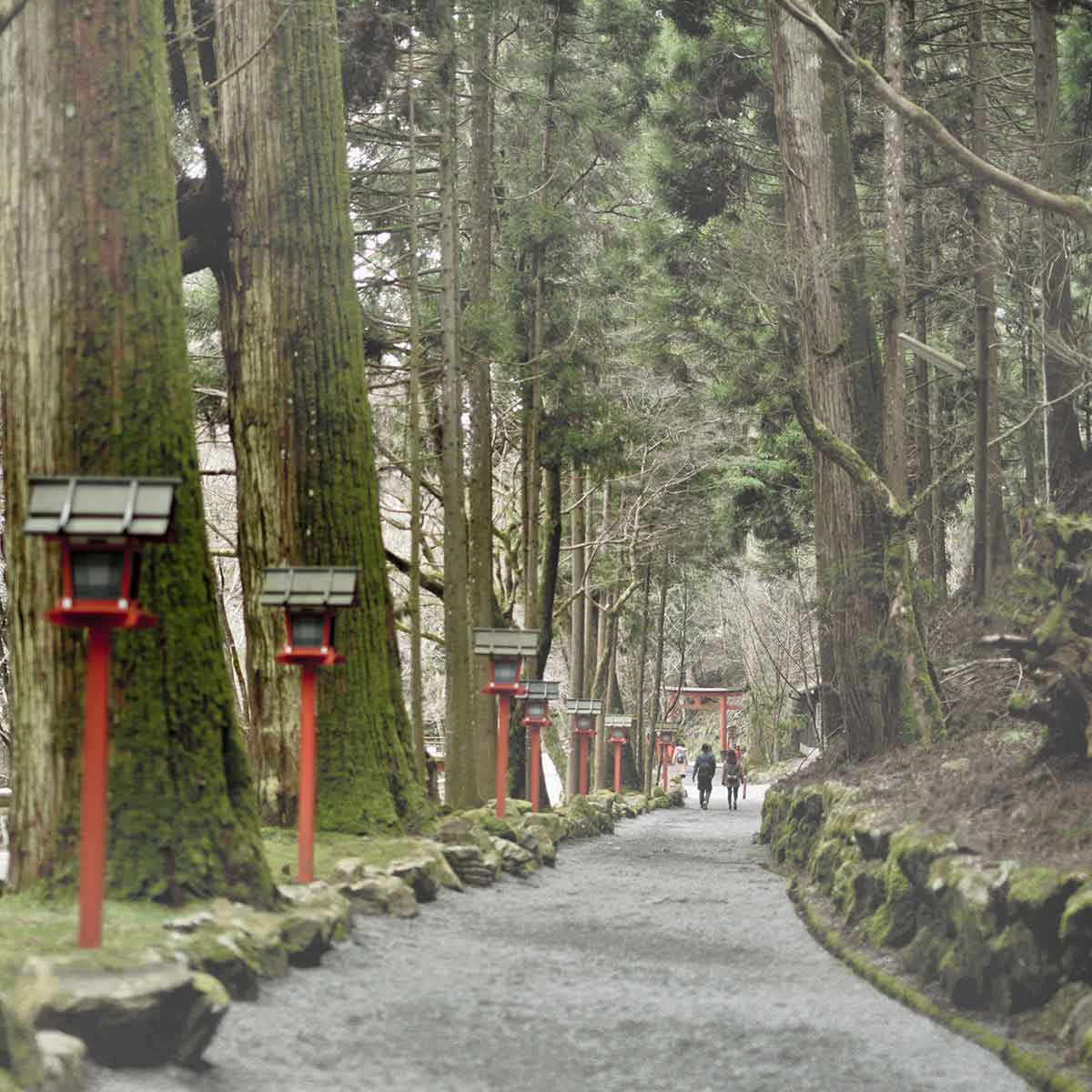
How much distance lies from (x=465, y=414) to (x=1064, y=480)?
36.7 feet

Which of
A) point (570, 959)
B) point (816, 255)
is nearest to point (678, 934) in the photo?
point (570, 959)

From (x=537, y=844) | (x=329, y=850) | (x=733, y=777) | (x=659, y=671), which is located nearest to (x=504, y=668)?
(x=537, y=844)

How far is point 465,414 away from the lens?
25.1m

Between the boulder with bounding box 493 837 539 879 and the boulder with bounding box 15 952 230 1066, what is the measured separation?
25.5 feet

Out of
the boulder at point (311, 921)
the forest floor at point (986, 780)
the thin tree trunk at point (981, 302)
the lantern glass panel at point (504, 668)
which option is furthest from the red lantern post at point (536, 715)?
the boulder at point (311, 921)

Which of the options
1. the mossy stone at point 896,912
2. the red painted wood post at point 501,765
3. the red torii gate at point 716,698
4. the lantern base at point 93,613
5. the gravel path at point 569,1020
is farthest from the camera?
the red torii gate at point 716,698

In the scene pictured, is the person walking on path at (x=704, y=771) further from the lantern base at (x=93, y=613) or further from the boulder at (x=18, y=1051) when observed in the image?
the boulder at (x=18, y=1051)

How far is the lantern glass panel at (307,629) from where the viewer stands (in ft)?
30.2

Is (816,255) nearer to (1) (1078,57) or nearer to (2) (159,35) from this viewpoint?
(1) (1078,57)

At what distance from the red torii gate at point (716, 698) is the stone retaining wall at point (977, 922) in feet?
180

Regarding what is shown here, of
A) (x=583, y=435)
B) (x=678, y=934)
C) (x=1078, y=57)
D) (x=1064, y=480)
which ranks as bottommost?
(x=678, y=934)

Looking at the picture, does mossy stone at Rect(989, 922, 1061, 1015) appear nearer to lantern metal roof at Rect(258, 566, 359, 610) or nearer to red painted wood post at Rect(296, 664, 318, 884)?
red painted wood post at Rect(296, 664, 318, 884)

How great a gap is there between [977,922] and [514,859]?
627cm

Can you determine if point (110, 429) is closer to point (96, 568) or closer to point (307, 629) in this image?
A: point (96, 568)
